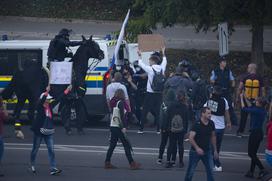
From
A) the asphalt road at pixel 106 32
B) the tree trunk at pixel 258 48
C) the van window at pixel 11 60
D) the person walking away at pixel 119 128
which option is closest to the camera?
the person walking away at pixel 119 128

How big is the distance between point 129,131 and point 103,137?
4.40 ft

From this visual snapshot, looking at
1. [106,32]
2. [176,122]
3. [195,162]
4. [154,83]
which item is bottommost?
[195,162]

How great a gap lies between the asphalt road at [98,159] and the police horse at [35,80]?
683 millimetres

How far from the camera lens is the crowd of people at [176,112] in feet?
41.6

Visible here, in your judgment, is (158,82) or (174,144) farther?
(158,82)

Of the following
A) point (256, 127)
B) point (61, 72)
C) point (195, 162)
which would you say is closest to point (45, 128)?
point (195, 162)

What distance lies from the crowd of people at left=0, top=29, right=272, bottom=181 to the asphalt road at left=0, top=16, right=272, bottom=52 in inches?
474

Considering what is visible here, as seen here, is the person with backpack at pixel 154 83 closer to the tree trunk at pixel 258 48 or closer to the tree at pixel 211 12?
the tree at pixel 211 12

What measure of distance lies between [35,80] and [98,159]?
342cm

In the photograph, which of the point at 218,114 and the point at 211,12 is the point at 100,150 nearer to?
the point at 218,114

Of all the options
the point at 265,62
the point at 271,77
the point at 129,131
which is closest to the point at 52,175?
the point at 129,131

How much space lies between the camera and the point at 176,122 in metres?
14.6

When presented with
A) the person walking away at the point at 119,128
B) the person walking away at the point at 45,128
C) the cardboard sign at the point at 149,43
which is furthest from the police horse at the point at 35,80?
the person walking away at the point at 45,128

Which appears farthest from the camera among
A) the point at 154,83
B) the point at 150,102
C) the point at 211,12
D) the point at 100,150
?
the point at 211,12
